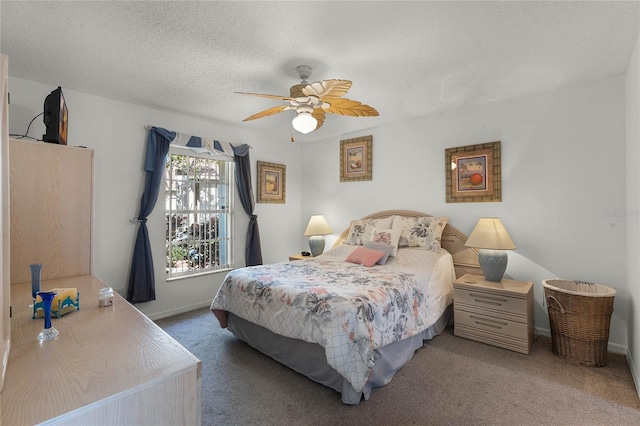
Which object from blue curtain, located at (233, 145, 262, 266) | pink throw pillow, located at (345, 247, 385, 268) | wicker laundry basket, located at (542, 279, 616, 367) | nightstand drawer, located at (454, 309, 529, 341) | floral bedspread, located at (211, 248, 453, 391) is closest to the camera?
floral bedspread, located at (211, 248, 453, 391)

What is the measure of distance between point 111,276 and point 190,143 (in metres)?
1.79

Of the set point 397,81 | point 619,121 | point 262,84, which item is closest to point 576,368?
point 619,121

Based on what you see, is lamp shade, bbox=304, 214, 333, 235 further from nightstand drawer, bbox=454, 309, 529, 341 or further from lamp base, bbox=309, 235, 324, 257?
nightstand drawer, bbox=454, 309, 529, 341

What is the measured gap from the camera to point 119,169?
3.35 m

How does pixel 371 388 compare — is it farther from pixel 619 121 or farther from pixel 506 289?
pixel 619 121

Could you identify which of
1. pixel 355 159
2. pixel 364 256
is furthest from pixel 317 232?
pixel 364 256

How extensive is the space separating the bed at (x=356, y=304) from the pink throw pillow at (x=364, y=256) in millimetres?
11

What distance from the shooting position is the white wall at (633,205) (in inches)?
84.4

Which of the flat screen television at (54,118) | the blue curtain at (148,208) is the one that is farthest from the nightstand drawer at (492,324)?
the flat screen television at (54,118)

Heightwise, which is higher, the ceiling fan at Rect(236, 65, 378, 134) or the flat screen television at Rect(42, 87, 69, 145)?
the ceiling fan at Rect(236, 65, 378, 134)

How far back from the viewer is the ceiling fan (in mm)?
2193

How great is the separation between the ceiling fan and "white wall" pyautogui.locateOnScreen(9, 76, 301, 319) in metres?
1.88

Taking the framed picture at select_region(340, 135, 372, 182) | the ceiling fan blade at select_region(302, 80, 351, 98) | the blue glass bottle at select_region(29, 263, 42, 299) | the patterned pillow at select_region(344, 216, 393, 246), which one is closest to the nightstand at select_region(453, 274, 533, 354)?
the patterned pillow at select_region(344, 216, 393, 246)

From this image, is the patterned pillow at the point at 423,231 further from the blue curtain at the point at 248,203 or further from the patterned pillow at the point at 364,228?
the blue curtain at the point at 248,203
